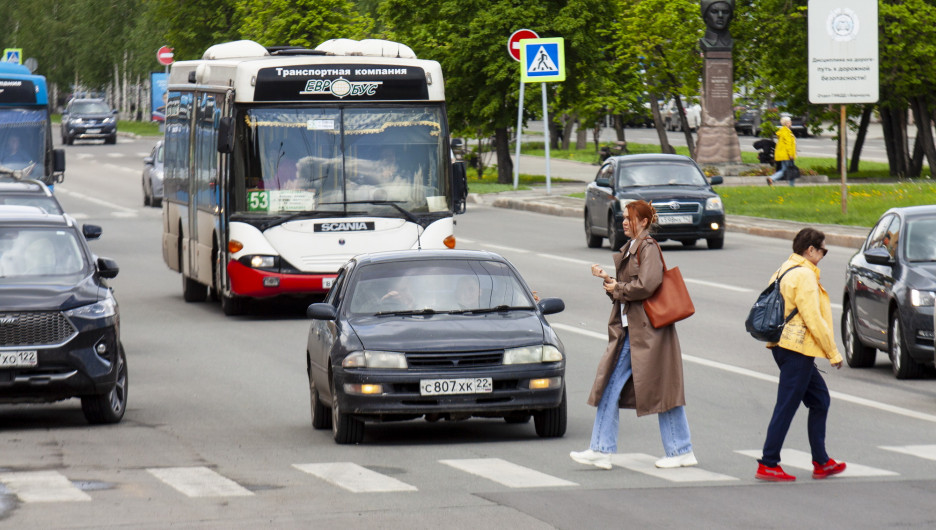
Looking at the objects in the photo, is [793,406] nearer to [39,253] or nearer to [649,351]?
[649,351]

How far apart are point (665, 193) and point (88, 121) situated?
52.3 m

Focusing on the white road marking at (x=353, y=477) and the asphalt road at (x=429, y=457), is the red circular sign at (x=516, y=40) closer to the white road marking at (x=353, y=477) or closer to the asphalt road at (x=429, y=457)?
the asphalt road at (x=429, y=457)

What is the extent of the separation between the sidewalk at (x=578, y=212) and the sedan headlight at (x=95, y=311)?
1648cm

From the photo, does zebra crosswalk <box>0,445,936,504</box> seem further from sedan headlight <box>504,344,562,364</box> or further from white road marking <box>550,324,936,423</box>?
white road marking <box>550,324,936,423</box>

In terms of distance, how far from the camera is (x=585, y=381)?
46.9 feet

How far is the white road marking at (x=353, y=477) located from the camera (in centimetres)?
941

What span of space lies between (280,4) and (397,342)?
3977cm

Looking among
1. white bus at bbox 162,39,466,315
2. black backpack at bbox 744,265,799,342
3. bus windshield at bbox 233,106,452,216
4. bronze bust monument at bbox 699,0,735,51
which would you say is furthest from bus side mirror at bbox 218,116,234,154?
bronze bust monument at bbox 699,0,735,51

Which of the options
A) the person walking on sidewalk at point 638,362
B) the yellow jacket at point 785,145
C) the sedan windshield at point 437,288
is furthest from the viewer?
the yellow jacket at point 785,145

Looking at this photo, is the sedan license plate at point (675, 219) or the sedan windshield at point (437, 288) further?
the sedan license plate at point (675, 219)

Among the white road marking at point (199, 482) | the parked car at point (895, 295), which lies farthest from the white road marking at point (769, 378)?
the white road marking at point (199, 482)

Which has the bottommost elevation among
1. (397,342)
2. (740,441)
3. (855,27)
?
(740,441)

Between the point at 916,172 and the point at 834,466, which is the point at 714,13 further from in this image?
the point at 834,466

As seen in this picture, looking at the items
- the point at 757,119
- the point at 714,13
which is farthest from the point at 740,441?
the point at 757,119
